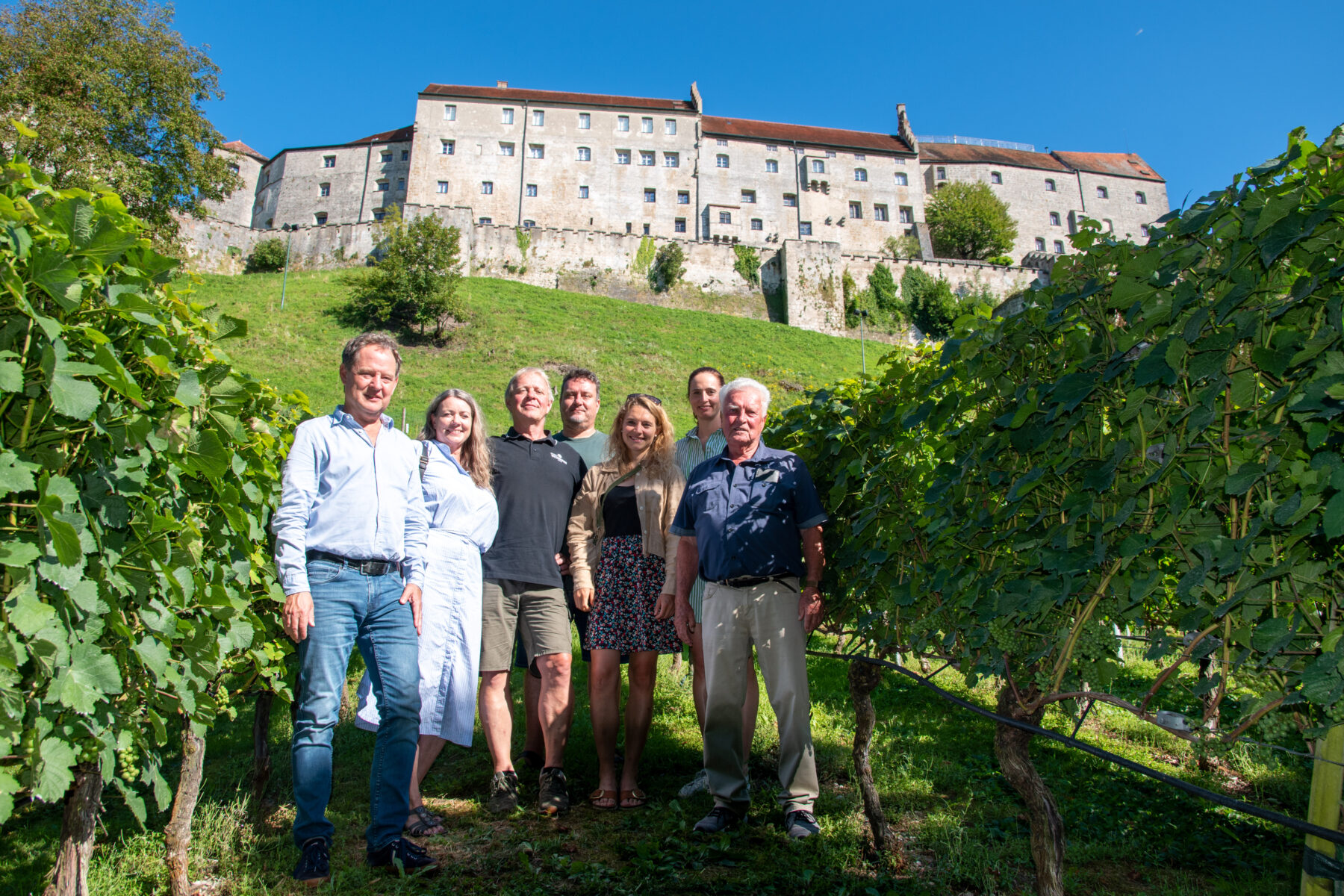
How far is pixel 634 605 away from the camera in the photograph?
4410mm

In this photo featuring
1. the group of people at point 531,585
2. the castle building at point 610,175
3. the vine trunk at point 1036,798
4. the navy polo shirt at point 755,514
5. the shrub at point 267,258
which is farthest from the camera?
the castle building at point 610,175

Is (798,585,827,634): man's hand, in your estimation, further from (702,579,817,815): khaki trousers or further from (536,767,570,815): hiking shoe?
(536,767,570,815): hiking shoe

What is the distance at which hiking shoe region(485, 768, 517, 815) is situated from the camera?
3949 mm

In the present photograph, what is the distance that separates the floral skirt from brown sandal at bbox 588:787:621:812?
0.72 metres

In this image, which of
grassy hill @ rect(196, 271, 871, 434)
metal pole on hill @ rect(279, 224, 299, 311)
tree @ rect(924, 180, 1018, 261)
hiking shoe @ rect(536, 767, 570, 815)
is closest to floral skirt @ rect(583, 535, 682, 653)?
hiking shoe @ rect(536, 767, 570, 815)

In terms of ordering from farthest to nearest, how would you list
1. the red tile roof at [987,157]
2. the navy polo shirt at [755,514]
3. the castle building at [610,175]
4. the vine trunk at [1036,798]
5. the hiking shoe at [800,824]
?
the red tile roof at [987,157] → the castle building at [610,175] → the navy polo shirt at [755,514] → the hiking shoe at [800,824] → the vine trunk at [1036,798]

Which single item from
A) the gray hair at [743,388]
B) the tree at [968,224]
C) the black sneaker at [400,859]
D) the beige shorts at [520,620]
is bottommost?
the black sneaker at [400,859]

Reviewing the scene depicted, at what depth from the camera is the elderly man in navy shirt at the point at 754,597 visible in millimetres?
3768

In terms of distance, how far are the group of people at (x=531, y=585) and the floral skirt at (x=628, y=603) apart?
0.01 m

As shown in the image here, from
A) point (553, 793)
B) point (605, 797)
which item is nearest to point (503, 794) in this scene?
point (553, 793)

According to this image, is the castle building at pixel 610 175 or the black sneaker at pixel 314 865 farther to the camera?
the castle building at pixel 610 175

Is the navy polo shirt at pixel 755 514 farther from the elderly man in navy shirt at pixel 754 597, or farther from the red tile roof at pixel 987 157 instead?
the red tile roof at pixel 987 157

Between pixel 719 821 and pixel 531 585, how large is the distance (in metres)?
1.53

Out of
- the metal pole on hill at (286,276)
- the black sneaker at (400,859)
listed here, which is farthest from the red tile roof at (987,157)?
the black sneaker at (400,859)
